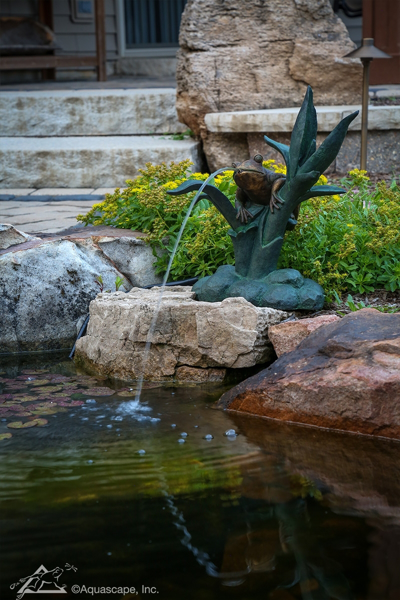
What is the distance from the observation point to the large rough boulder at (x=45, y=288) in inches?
155

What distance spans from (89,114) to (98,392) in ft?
17.1

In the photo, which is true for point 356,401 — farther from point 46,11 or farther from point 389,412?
point 46,11

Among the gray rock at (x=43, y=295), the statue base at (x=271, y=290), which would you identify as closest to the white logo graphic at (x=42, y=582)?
the statue base at (x=271, y=290)

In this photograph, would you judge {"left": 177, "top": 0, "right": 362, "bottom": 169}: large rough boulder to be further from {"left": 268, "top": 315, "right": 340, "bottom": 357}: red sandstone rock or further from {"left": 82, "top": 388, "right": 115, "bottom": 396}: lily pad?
{"left": 82, "top": 388, "right": 115, "bottom": 396}: lily pad

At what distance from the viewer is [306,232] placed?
3.98m

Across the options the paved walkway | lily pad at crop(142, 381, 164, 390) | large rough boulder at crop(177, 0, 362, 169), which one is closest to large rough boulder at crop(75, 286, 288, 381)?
lily pad at crop(142, 381, 164, 390)

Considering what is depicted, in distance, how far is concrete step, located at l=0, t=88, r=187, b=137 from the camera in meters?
7.63

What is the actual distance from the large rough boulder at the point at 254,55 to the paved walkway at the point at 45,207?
1419 millimetres

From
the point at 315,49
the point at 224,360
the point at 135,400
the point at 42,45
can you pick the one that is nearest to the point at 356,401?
the point at 224,360

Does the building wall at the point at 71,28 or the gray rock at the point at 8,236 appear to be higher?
the building wall at the point at 71,28

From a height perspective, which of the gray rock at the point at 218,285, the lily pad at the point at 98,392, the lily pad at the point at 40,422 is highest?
the gray rock at the point at 218,285

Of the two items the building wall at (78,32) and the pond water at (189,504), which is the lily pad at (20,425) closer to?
the pond water at (189,504)

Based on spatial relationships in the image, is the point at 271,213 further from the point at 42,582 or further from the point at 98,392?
the point at 42,582

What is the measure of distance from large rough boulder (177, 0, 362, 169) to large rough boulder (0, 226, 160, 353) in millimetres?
3027
